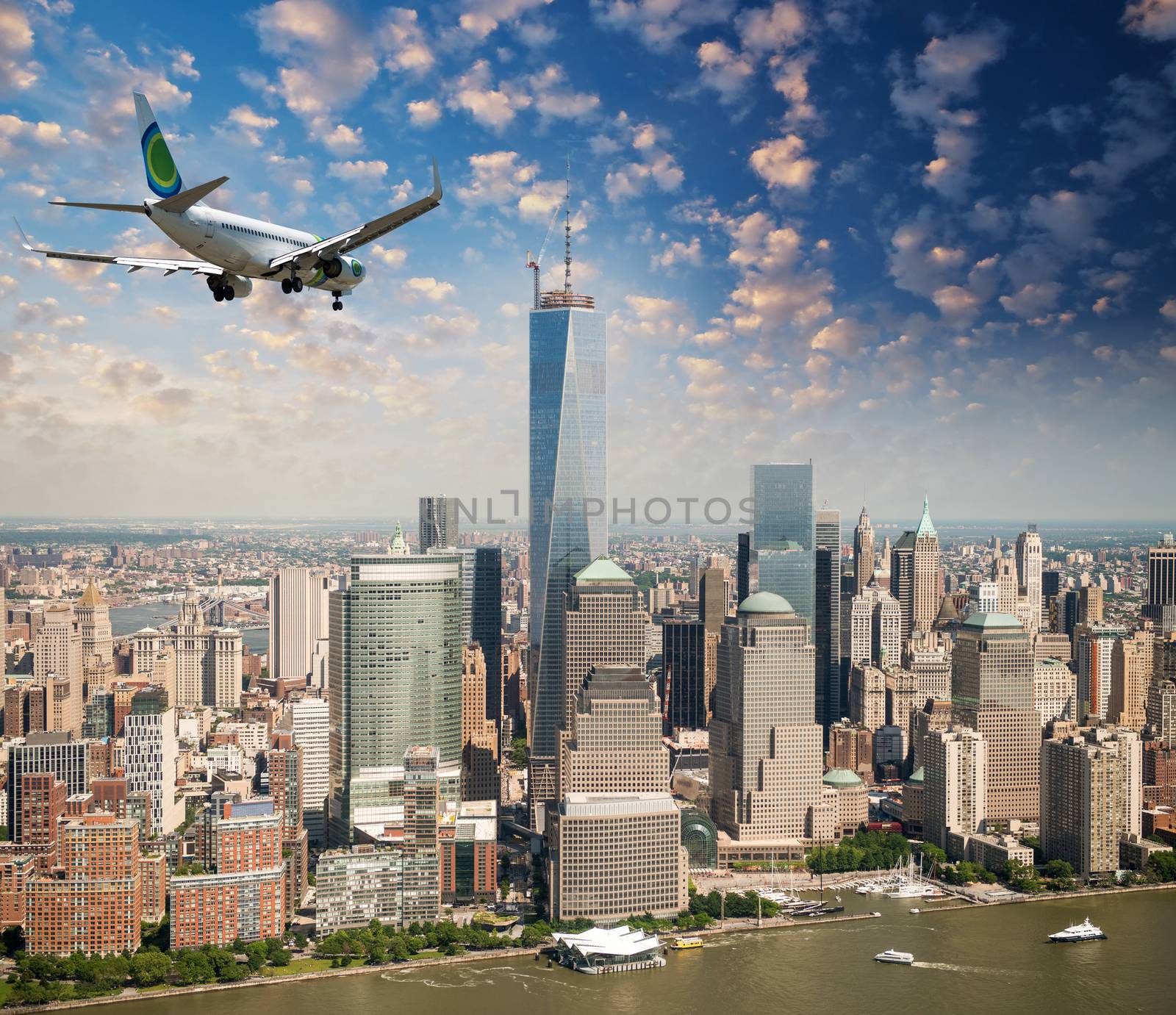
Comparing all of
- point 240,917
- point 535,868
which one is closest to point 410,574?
point 535,868

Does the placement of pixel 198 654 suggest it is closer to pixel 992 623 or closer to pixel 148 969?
pixel 148 969

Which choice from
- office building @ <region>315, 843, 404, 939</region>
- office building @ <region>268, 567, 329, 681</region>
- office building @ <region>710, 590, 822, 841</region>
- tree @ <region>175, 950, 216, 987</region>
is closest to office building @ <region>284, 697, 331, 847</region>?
office building @ <region>315, 843, 404, 939</region>

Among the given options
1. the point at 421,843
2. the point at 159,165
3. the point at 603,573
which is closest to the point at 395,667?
the point at 603,573

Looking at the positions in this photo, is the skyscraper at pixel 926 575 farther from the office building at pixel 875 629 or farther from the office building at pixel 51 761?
the office building at pixel 51 761

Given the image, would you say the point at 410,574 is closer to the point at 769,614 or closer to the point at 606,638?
the point at 606,638

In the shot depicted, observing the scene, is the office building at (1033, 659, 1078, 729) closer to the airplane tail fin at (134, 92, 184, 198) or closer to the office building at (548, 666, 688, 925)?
the office building at (548, 666, 688, 925)
